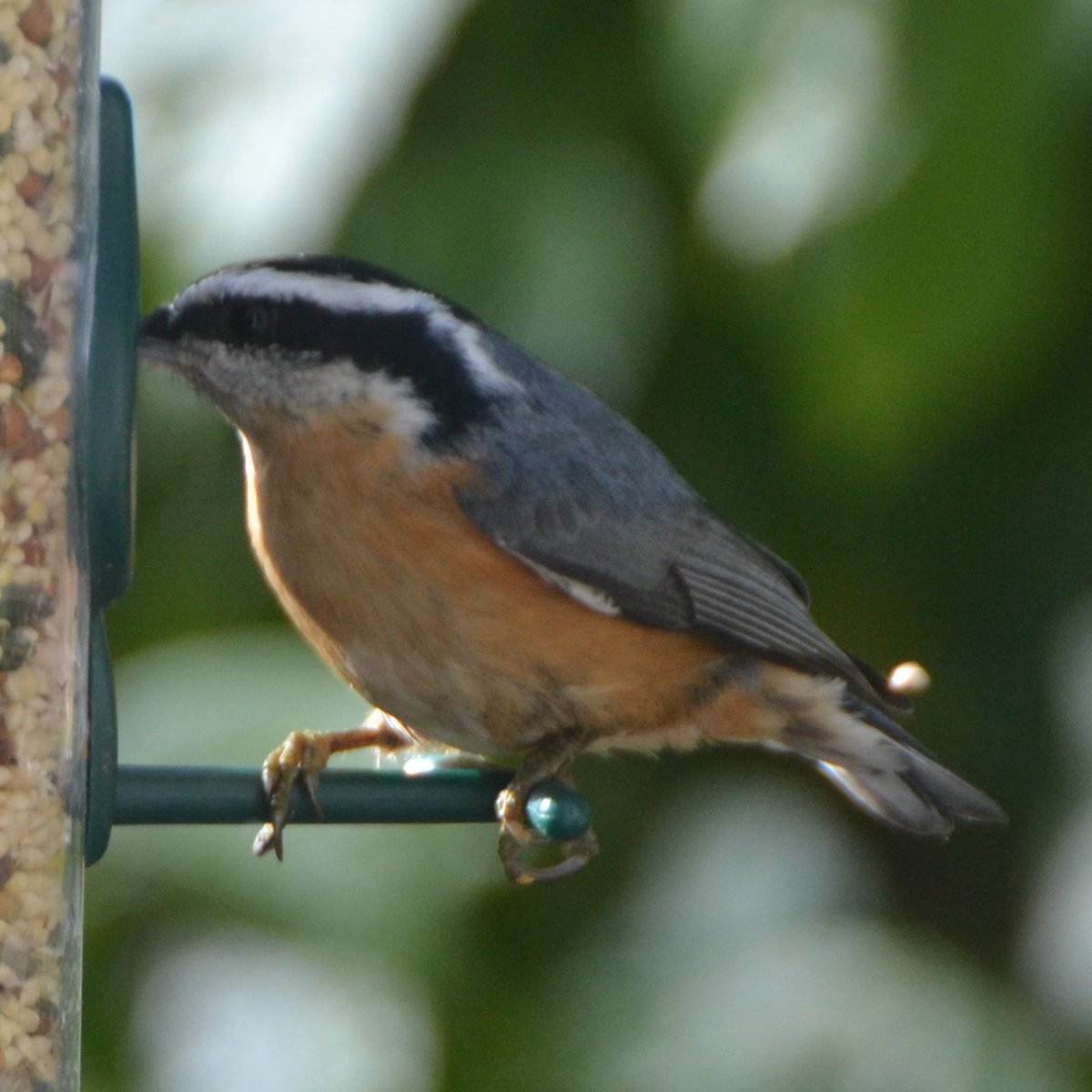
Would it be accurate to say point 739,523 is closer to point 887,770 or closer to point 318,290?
point 887,770

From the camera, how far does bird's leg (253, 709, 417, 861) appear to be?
2.72 metres

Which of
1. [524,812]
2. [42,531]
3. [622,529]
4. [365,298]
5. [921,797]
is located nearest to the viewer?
[42,531]

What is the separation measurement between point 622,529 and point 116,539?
3.66 ft

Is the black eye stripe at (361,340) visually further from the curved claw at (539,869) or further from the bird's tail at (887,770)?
the bird's tail at (887,770)

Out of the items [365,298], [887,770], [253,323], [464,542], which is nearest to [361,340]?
[365,298]

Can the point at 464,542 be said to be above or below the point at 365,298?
below

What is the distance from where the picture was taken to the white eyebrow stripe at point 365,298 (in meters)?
3.02

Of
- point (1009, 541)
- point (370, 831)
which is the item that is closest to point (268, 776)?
point (370, 831)

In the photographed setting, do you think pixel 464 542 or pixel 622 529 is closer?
pixel 464 542

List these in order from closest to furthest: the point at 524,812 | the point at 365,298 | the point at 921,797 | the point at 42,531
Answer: the point at 42,531, the point at 524,812, the point at 365,298, the point at 921,797

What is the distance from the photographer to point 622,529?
3449 mm

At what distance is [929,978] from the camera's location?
3.58 m

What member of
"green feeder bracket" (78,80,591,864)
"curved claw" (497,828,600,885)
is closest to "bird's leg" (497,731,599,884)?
"curved claw" (497,828,600,885)

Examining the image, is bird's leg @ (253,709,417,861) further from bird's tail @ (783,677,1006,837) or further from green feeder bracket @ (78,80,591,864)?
bird's tail @ (783,677,1006,837)
